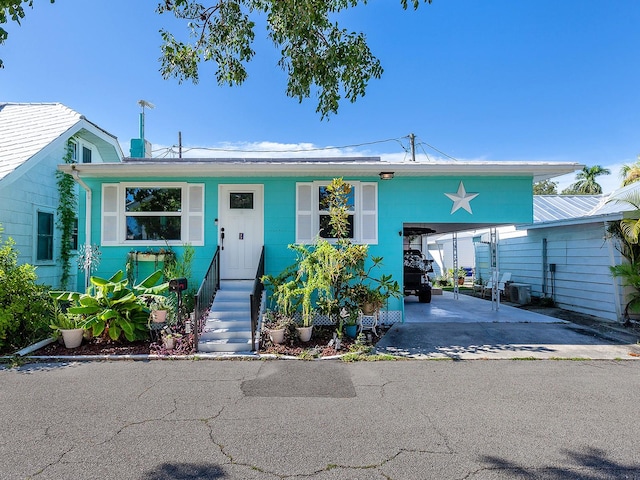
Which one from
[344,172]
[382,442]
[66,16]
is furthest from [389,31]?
[382,442]

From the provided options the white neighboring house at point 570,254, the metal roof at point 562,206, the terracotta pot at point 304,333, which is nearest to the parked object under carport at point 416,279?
the white neighboring house at point 570,254

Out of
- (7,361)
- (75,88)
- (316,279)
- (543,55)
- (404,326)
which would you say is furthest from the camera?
(543,55)

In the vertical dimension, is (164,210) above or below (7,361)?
above

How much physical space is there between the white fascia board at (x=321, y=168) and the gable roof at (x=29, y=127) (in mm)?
2478

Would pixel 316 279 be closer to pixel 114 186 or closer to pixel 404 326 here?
pixel 404 326

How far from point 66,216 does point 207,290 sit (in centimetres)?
616

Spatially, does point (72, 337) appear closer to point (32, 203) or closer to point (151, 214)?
point (151, 214)

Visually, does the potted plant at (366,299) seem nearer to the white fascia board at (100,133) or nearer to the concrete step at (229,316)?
the concrete step at (229,316)

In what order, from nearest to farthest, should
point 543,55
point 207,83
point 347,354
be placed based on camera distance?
1. point 207,83
2. point 347,354
3. point 543,55

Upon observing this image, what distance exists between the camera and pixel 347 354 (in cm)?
577

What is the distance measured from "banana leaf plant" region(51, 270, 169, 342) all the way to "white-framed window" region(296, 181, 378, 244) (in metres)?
3.12

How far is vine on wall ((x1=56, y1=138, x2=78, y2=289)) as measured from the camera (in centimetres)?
1002

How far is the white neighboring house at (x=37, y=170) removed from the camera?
8.40 meters

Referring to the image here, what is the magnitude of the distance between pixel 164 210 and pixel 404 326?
5909 millimetres
